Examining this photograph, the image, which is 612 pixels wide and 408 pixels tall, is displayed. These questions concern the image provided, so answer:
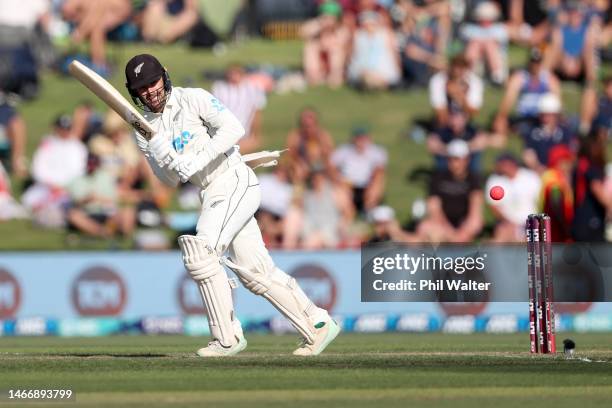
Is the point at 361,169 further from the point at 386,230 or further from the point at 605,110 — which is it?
the point at 605,110

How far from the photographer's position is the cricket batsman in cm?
944

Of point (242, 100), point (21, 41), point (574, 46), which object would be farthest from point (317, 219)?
point (21, 41)

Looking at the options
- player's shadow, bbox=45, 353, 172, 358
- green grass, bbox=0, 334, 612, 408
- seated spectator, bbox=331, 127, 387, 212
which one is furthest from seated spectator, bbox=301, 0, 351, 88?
player's shadow, bbox=45, 353, 172, 358

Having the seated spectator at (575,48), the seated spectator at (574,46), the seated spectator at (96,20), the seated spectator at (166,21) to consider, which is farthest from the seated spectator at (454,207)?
the seated spectator at (166,21)

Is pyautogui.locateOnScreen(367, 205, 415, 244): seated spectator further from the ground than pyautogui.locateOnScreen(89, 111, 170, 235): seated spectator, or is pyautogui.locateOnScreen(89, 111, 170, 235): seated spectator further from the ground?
pyautogui.locateOnScreen(89, 111, 170, 235): seated spectator

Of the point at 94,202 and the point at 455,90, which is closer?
the point at 94,202

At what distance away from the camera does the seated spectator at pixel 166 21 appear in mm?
21781

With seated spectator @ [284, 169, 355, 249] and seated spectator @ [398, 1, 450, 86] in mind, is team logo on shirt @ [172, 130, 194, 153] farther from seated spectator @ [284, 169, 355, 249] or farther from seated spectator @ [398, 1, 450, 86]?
seated spectator @ [398, 1, 450, 86]

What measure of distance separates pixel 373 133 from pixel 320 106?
953mm

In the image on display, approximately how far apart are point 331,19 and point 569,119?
3.58 m

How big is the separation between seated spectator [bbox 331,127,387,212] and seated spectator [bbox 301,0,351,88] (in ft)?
7.04

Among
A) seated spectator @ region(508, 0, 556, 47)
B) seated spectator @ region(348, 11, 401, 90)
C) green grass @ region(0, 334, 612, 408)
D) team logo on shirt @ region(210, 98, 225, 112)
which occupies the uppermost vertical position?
seated spectator @ region(508, 0, 556, 47)

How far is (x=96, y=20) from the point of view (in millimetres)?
20766

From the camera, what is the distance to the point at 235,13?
867 inches
